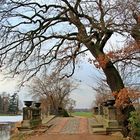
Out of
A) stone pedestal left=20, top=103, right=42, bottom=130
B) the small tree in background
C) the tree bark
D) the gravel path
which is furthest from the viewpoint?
the small tree in background

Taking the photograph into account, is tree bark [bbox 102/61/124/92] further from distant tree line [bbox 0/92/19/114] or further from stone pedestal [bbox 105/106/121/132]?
distant tree line [bbox 0/92/19/114]

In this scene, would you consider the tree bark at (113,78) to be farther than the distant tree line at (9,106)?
No

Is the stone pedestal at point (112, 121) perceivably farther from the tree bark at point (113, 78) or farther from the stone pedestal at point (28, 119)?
the stone pedestal at point (28, 119)

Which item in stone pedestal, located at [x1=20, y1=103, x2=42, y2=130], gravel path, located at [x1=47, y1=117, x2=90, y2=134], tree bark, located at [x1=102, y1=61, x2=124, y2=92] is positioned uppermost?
tree bark, located at [x1=102, y1=61, x2=124, y2=92]

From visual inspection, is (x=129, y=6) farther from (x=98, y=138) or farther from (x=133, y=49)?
(x=98, y=138)

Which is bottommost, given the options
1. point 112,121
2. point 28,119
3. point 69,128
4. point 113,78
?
point 69,128

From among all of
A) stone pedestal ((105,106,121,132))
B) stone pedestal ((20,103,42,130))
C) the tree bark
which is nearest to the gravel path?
stone pedestal ((20,103,42,130))

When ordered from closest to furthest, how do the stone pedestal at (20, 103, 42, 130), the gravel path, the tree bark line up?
the tree bark → the gravel path → the stone pedestal at (20, 103, 42, 130)

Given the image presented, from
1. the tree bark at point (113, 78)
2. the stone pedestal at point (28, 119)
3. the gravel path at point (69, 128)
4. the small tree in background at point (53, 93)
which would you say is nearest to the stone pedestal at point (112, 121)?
the gravel path at point (69, 128)

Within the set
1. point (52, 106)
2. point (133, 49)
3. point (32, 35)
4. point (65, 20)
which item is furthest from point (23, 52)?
point (52, 106)

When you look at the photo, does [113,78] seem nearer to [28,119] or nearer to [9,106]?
[28,119]

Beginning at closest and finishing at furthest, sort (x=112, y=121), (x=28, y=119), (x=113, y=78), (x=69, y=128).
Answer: (x=113, y=78)
(x=112, y=121)
(x=28, y=119)
(x=69, y=128)

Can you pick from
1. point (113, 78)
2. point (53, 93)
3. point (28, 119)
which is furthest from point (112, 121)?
point (53, 93)

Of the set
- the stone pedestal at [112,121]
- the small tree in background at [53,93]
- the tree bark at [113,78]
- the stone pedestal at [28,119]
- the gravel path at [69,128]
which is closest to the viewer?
the tree bark at [113,78]
